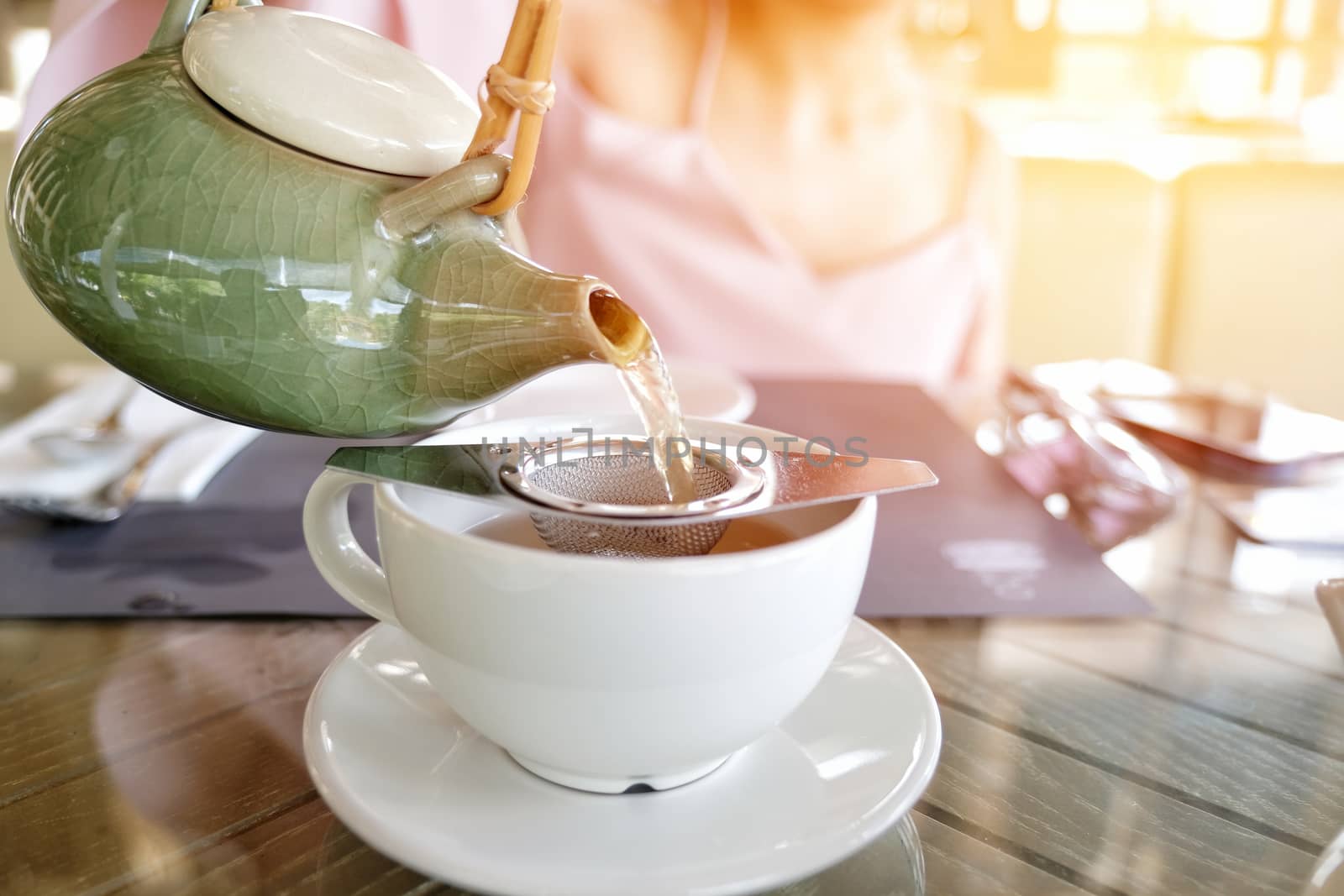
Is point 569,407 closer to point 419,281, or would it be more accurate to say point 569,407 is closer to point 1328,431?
point 419,281

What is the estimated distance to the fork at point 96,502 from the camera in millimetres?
490

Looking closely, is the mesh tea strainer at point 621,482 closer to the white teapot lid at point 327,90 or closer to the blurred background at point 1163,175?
the white teapot lid at point 327,90

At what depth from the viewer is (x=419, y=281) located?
309 millimetres

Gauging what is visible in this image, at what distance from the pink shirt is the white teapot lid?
0.96 m

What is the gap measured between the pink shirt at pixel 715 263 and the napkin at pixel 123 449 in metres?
0.70

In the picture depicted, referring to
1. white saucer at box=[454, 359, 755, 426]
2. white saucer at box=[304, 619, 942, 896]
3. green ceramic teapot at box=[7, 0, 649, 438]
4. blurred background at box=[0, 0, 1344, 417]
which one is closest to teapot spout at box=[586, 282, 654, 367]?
green ceramic teapot at box=[7, 0, 649, 438]

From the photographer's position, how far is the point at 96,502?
0.50m

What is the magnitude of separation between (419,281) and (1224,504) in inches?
19.0

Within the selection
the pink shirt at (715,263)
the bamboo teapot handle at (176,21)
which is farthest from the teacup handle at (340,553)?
the pink shirt at (715,263)

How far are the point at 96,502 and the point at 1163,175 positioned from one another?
6.61ft

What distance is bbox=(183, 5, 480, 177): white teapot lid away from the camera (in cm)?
30

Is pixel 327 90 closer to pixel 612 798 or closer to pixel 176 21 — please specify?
pixel 176 21

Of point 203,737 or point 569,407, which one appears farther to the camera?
point 569,407

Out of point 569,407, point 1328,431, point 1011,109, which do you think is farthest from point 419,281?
point 1011,109
